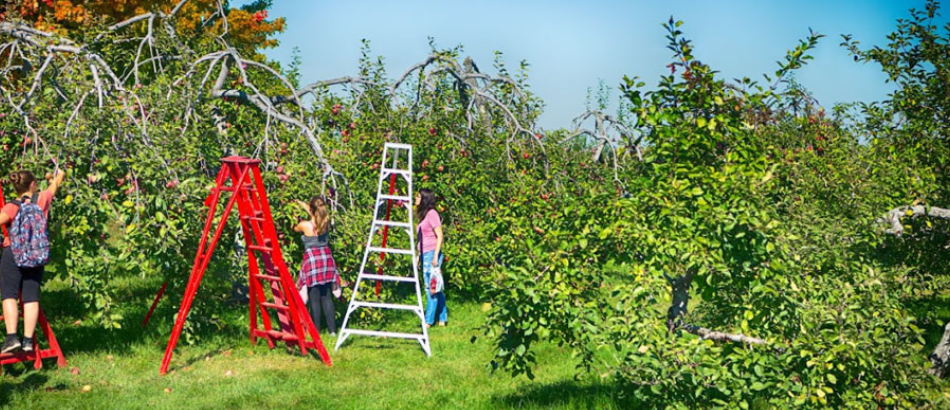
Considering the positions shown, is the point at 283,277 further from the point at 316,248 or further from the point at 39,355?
the point at 39,355

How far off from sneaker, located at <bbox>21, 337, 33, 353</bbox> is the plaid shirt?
274 centimetres

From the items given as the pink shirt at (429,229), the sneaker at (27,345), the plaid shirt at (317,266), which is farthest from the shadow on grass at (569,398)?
the sneaker at (27,345)

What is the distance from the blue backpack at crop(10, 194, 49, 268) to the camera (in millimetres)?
7297

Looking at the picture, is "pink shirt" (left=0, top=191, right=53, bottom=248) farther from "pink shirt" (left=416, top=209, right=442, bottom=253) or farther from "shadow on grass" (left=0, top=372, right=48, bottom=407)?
"pink shirt" (left=416, top=209, right=442, bottom=253)

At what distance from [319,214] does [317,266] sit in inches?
21.3

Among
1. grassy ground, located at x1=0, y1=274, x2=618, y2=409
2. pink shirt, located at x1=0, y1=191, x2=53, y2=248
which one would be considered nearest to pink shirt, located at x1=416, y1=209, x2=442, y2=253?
grassy ground, located at x1=0, y1=274, x2=618, y2=409

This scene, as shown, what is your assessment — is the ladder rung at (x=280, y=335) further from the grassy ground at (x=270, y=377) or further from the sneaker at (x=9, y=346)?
the sneaker at (x=9, y=346)

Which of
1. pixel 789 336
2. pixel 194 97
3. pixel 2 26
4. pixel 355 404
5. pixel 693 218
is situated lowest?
pixel 355 404

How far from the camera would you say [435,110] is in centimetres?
1223

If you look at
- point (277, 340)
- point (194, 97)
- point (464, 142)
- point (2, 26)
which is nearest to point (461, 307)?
point (464, 142)

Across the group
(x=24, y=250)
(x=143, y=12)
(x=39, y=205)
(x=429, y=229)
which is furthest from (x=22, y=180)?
(x=143, y=12)

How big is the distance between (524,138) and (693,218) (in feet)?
22.2

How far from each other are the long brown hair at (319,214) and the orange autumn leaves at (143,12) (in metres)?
3.22

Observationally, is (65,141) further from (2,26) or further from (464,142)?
(464,142)
